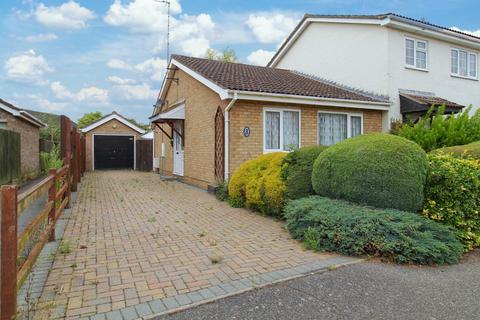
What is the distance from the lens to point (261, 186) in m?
7.87

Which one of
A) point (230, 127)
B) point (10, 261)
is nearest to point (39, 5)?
point (230, 127)

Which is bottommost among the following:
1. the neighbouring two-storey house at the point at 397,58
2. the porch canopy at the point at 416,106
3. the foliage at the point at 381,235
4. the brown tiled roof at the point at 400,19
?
the foliage at the point at 381,235

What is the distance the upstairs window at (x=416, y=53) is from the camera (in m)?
14.2

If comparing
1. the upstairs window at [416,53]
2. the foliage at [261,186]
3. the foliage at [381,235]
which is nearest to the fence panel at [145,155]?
the foliage at [261,186]

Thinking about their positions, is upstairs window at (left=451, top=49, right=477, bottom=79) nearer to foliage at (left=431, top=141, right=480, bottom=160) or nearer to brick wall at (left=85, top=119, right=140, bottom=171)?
foliage at (left=431, top=141, right=480, bottom=160)

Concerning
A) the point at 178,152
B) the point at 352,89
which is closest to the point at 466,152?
the point at 352,89

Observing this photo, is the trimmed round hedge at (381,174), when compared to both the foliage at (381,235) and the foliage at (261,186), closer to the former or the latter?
the foliage at (381,235)

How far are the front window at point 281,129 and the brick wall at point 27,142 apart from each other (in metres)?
10.7

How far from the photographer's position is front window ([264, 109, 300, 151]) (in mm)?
11328

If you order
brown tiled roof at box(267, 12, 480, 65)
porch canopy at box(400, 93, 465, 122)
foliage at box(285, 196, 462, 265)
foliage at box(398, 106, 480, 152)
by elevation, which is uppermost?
brown tiled roof at box(267, 12, 480, 65)

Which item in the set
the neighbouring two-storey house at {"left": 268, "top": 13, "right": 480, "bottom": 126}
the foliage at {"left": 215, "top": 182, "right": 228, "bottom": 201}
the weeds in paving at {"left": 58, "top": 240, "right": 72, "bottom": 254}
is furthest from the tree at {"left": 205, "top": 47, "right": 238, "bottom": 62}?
the weeds in paving at {"left": 58, "top": 240, "right": 72, "bottom": 254}

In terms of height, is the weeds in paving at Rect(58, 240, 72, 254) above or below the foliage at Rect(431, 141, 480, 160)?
→ below

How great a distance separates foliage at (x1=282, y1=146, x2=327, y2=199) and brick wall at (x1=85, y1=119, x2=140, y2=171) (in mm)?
20325

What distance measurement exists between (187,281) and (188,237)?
196 centimetres
